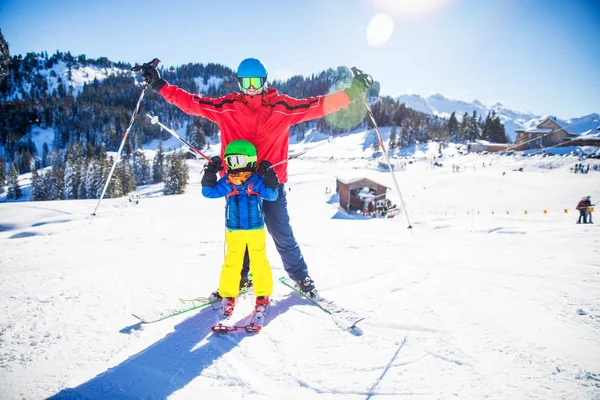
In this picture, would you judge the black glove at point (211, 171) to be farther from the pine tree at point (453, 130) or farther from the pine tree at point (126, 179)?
the pine tree at point (453, 130)

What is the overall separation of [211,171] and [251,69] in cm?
118

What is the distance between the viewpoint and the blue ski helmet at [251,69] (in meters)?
3.08

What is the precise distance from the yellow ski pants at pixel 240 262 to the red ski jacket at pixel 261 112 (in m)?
0.80

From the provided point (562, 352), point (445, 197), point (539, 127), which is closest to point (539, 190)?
point (445, 197)

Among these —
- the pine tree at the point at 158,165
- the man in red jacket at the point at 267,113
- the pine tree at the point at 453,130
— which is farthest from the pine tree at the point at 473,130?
the man in red jacket at the point at 267,113

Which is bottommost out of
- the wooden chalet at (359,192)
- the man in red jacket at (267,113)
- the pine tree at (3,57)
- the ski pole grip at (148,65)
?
the wooden chalet at (359,192)

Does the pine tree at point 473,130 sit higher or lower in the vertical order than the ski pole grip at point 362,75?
higher

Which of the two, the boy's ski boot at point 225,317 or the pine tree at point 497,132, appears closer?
the boy's ski boot at point 225,317

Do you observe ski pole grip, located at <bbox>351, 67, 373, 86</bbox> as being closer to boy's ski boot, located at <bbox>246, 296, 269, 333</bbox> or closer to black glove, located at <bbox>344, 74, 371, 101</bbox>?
black glove, located at <bbox>344, 74, 371, 101</bbox>

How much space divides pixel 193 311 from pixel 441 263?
3.34 metres

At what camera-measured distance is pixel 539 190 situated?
24547mm

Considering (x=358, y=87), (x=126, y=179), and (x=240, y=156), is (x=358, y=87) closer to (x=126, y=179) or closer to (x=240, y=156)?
(x=240, y=156)

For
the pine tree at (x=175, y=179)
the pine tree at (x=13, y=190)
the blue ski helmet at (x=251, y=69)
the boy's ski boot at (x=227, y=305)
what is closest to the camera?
the boy's ski boot at (x=227, y=305)

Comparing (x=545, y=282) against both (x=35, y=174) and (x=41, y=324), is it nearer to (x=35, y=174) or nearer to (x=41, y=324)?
(x=41, y=324)
